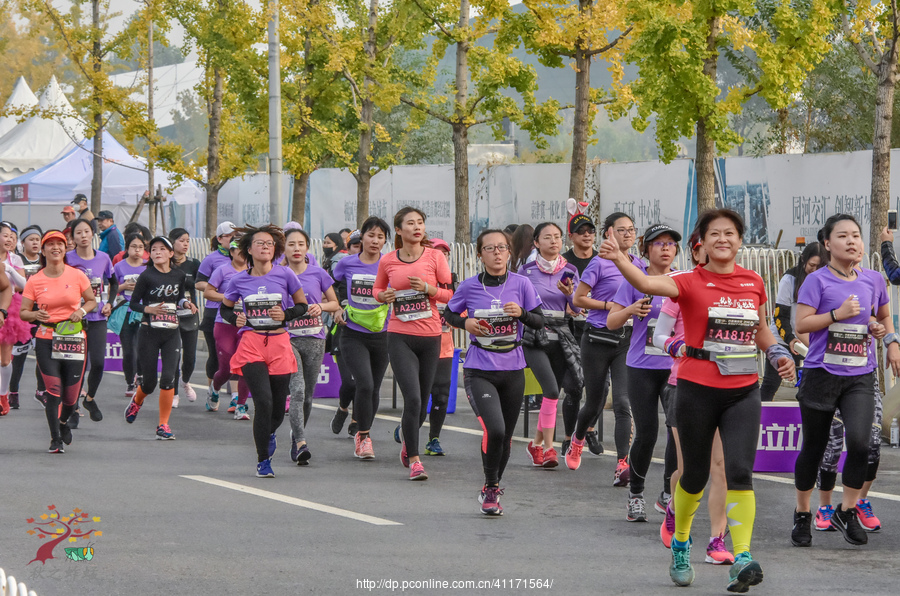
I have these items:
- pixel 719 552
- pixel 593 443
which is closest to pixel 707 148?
pixel 593 443

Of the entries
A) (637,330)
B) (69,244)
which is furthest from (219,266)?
(637,330)

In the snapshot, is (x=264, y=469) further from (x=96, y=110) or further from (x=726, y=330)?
(x=96, y=110)

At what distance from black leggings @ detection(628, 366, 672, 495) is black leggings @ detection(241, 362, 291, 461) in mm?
2813

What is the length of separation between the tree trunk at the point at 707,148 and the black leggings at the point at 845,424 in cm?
1188

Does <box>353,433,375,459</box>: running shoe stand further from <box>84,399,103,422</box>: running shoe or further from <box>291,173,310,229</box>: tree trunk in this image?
<box>291,173,310,229</box>: tree trunk

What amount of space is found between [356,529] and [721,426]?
251cm

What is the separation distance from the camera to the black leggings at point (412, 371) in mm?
9344

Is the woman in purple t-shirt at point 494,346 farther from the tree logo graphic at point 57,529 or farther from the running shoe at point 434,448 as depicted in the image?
the tree logo graphic at point 57,529

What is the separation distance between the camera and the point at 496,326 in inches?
321

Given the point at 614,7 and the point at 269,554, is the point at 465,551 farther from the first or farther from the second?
the point at 614,7

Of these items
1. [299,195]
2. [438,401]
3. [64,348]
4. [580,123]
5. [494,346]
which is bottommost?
[438,401]

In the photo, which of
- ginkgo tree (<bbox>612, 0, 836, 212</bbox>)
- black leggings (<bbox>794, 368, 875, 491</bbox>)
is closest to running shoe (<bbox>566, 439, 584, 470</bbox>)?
black leggings (<bbox>794, 368, 875, 491</bbox>)

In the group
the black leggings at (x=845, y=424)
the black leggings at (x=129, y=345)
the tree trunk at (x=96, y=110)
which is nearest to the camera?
the black leggings at (x=845, y=424)

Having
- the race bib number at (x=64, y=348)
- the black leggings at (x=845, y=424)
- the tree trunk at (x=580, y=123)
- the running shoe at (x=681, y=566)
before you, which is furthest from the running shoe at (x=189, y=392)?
the running shoe at (x=681, y=566)
